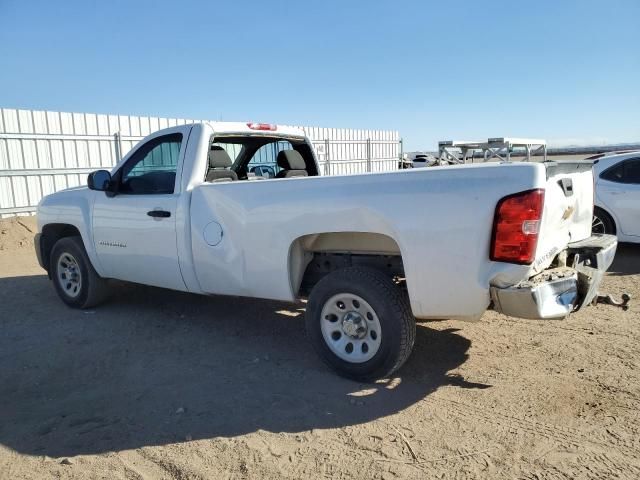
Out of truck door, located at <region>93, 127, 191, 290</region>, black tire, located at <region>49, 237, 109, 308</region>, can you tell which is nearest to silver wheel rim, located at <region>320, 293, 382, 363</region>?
truck door, located at <region>93, 127, 191, 290</region>

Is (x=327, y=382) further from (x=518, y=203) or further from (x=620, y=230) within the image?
(x=620, y=230)

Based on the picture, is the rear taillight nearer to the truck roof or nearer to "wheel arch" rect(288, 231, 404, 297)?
"wheel arch" rect(288, 231, 404, 297)

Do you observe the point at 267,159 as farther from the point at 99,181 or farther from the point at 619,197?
the point at 619,197

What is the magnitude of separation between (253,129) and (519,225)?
3.25 metres

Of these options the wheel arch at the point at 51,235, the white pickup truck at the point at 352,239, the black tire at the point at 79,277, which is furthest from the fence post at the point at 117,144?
the white pickup truck at the point at 352,239

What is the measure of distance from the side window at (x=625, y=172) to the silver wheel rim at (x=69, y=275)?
775cm

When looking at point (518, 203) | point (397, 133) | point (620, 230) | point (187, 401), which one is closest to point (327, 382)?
point (187, 401)

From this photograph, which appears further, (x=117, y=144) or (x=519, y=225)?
(x=117, y=144)

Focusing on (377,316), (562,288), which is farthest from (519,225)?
(377,316)

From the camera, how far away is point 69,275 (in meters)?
6.05

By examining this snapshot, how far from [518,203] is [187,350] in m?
3.12

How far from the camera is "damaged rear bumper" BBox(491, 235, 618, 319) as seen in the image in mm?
3195

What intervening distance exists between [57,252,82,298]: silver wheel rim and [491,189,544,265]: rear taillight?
4.76 metres

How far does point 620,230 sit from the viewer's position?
26.1 feet
